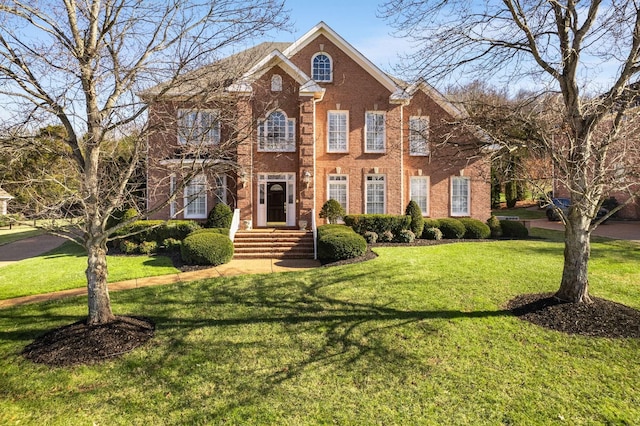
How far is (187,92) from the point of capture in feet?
21.6

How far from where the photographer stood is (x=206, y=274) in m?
10.8

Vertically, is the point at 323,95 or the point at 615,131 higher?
the point at 323,95

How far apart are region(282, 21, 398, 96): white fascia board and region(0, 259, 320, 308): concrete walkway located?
10.0 m

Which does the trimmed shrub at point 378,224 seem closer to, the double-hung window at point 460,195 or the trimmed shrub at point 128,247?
the double-hung window at point 460,195

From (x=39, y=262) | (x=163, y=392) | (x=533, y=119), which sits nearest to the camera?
(x=163, y=392)

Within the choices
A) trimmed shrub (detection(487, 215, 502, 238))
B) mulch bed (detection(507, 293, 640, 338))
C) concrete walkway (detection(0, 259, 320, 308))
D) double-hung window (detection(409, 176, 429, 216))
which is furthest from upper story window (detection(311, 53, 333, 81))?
→ mulch bed (detection(507, 293, 640, 338))

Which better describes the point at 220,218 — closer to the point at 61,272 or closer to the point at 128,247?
the point at 128,247

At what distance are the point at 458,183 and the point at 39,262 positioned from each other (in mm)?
18106

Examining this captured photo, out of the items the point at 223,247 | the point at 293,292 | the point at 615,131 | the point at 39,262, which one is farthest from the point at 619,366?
the point at 39,262

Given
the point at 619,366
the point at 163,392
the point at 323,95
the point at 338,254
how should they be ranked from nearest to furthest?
1. the point at 163,392
2. the point at 619,366
3. the point at 338,254
4. the point at 323,95

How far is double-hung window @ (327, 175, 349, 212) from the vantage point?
17.9m

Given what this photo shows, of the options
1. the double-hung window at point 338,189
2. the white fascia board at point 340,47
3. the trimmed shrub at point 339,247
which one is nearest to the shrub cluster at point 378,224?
the double-hung window at point 338,189

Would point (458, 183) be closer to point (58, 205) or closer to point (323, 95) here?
point (323, 95)

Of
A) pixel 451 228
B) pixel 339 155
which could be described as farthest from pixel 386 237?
pixel 339 155
